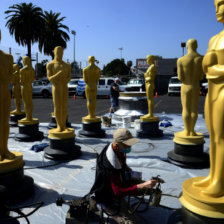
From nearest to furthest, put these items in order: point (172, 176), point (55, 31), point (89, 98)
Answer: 1. point (172, 176)
2. point (89, 98)
3. point (55, 31)

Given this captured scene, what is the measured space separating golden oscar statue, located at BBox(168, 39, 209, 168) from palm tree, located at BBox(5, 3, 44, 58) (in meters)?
24.5

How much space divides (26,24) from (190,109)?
25446 mm

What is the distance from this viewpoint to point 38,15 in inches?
1041

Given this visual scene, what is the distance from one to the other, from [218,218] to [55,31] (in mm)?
31851

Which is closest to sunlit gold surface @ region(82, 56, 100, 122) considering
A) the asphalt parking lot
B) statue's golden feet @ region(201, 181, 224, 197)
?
the asphalt parking lot

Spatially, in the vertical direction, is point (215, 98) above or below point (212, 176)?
above

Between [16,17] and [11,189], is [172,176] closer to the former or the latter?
[11,189]

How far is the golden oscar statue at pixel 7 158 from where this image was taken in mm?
3549

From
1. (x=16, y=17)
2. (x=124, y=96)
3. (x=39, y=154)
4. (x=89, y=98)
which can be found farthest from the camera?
(x=16, y=17)

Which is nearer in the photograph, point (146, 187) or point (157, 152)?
point (146, 187)

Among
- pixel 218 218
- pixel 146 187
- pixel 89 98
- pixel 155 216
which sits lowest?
pixel 155 216

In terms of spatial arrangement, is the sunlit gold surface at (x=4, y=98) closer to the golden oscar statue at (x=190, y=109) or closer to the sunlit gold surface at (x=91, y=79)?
the golden oscar statue at (x=190, y=109)

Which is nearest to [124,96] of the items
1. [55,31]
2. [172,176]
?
[172,176]

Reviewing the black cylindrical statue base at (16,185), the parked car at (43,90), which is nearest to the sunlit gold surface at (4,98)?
the black cylindrical statue base at (16,185)
